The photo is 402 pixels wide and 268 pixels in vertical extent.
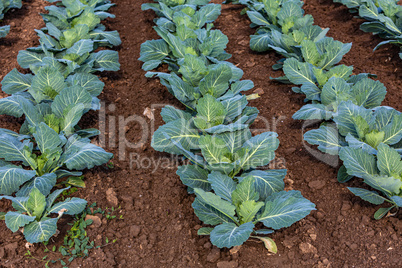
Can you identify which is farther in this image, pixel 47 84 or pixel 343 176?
pixel 47 84

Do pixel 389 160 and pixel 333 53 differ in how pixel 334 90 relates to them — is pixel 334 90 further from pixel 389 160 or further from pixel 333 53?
pixel 389 160

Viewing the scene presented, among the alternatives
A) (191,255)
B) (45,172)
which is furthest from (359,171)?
(45,172)

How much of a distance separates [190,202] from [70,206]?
87cm

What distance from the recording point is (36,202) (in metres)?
2.67

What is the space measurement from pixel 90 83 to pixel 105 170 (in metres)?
0.98

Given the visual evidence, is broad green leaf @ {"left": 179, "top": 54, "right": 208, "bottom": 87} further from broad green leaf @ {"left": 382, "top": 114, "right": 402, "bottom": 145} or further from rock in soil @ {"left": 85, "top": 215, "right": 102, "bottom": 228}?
broad green leaf @ {"left": 382, "top": 114, "right": 402, "bottom": 145}

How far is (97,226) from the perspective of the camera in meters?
2.81

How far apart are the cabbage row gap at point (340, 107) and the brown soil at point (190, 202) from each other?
0.17 meters

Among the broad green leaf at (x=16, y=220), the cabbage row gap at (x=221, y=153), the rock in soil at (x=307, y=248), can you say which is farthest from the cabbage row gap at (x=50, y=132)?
the rock in soil at (x=307, y=248)

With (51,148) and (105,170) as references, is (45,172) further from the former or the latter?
(105,170)

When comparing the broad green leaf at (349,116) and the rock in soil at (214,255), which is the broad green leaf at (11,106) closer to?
the rock in soil at (214,255)

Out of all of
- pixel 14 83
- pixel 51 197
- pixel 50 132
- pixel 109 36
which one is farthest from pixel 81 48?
pixel 51 197

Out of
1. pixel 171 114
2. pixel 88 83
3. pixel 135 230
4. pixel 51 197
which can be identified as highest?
pixel 171 114

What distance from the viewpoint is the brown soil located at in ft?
8.57
